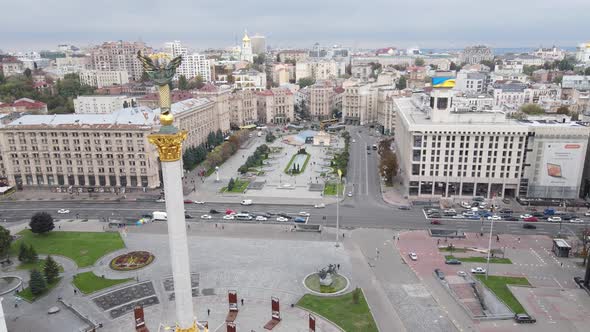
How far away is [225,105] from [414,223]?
323ft

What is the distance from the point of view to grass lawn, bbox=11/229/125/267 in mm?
69769

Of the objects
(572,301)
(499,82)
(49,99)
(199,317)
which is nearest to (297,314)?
(199,317)

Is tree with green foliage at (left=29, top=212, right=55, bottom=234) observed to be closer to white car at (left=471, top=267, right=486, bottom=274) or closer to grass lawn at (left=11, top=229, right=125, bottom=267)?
grass lawn at (left=11, top=229, right=125, bottom=267)

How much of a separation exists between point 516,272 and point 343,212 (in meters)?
33.7

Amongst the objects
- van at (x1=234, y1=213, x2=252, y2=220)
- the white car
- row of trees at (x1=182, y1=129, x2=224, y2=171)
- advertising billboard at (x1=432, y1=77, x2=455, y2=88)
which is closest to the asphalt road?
van at (x1=234, y1=213, x2=252, y2=220)

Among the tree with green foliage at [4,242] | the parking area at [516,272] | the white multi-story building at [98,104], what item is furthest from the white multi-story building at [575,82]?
the tree with green foliage at [4,242]

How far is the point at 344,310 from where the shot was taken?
54062 millimetres

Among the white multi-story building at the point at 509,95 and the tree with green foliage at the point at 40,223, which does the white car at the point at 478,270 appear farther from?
the white multi-story building at the point at 509,95

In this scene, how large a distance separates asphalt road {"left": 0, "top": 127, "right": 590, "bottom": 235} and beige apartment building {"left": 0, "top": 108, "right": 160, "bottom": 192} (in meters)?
9.12

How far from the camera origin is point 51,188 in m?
103

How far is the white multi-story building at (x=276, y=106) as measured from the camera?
190 meters

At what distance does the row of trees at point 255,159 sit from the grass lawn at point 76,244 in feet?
140

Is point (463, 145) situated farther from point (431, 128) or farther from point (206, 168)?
point (206, 168)

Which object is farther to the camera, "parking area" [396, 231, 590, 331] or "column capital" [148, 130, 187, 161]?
"parking area" [396, 231, 590, 331]
